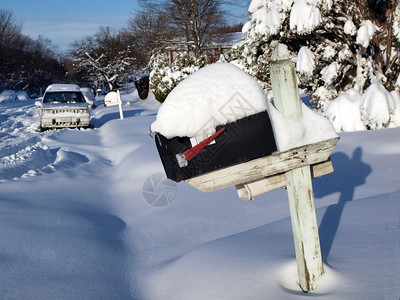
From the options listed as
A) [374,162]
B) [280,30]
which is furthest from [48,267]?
[280,30]

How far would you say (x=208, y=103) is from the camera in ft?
6.74

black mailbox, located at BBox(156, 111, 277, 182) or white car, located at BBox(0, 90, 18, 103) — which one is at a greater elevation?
black mailbox, located at BBox(156, 111, 277, 182)

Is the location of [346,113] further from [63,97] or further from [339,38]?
[63,97]

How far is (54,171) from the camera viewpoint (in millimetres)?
7059

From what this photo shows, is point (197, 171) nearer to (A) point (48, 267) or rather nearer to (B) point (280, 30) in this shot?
(A) point (48, 267)

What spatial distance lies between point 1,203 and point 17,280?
1870mm

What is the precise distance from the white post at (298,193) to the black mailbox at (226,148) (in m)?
0.22

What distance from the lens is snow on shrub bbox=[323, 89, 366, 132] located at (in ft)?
30.5

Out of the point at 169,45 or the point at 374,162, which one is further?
the point at 169,45

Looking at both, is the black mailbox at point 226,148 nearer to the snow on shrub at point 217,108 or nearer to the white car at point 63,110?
the snow on shrub at point 217,108

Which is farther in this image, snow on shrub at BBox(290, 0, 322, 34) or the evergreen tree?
the evergreen tree

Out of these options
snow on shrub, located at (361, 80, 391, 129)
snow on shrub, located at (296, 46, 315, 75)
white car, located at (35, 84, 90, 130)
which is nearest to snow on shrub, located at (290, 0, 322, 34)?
snow on shrub, located at (296, 46, 315, 75)

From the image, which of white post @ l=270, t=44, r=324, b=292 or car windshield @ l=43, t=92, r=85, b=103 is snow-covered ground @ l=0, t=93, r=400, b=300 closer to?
white post @ l=270, t=44, r=324, b=292

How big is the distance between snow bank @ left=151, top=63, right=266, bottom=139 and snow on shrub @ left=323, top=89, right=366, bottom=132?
7.76 meters
